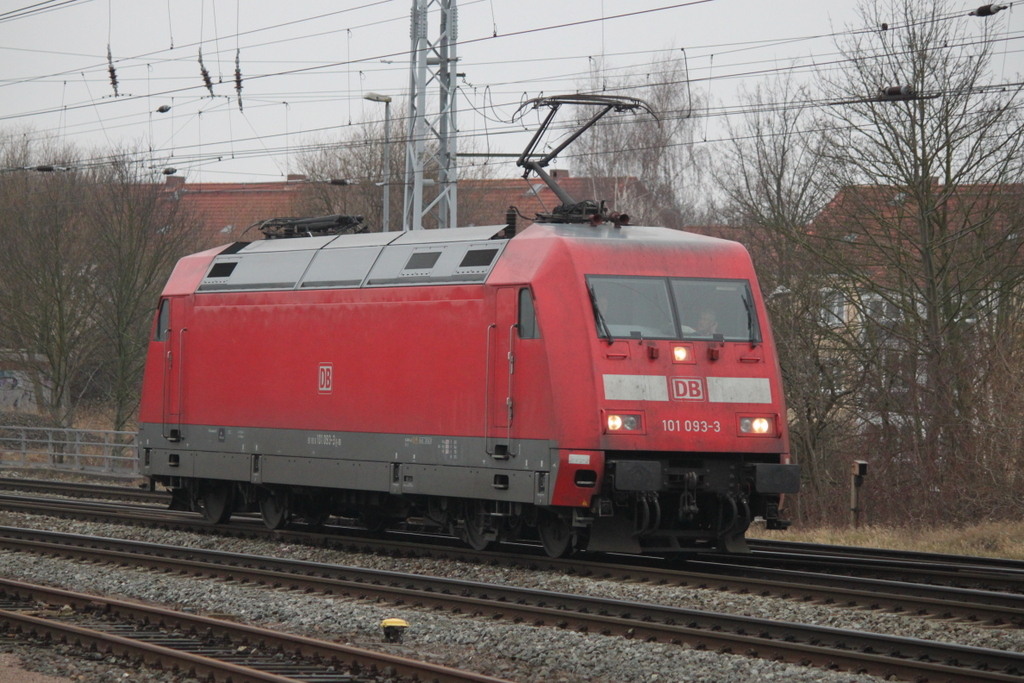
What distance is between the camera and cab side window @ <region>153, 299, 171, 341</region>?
1753cm

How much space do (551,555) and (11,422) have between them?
93.4 ft

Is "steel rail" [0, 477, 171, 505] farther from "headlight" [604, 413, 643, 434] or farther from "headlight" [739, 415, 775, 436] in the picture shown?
"headlight" [739, 415, 775, 436]

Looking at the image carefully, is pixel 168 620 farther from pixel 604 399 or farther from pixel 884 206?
pixel 884 206

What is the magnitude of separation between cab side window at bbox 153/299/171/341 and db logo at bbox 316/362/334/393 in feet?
10.9

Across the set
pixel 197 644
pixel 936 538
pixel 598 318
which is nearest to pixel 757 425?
pixel 598 318

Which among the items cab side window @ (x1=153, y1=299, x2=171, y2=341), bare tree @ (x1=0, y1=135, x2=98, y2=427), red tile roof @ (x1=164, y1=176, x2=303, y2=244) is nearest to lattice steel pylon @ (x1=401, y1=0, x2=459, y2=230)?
cab side window @ (x1=153, y1=299, x2=171, y2=341)

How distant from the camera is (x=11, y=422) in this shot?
37406 mm

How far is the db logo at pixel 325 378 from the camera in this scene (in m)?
15.0

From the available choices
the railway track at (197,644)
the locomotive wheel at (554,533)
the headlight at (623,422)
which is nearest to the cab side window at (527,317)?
the headlight at (623,422)

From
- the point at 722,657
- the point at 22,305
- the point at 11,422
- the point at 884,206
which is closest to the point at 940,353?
the point at 884,206

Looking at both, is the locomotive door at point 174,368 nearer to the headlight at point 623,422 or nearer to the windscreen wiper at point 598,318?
the windscreen wiper at point 598,318

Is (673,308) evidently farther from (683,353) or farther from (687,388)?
(687,388)

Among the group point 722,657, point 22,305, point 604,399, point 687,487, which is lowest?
point 722,657

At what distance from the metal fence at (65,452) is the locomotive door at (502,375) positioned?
1701cm
